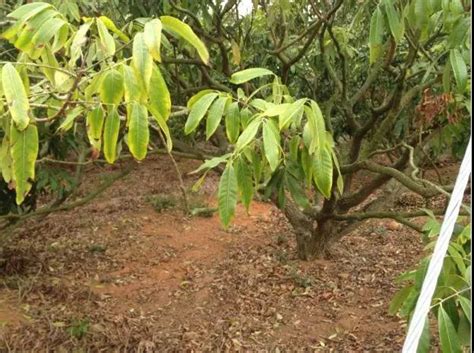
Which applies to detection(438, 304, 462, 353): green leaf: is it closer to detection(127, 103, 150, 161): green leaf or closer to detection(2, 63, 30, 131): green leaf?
detection(127, 103, 150, 161): green leaf

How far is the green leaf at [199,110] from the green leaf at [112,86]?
36 cm

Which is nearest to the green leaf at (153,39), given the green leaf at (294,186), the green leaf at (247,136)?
the green leaf at (247,136)

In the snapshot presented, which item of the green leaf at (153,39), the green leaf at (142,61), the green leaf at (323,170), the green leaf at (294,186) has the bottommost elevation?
the green leaf at (294,186)

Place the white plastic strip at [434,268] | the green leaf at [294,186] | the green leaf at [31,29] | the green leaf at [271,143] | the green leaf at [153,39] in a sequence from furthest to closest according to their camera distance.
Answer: the green leaf at [294,186], the green leaf at [271,143], the green leaf at [31,29], the green leaf at [153,39], the white plastic strip at [434,268]

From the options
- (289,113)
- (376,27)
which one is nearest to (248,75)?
(289,113)

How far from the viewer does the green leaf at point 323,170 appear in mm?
1450

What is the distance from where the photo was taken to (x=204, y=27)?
338 centimetres

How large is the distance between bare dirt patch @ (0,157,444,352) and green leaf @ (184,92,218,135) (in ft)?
7.13

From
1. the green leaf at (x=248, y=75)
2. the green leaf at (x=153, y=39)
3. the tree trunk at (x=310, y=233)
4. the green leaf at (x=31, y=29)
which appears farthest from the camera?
the tree trunk at (x=310, y=233)

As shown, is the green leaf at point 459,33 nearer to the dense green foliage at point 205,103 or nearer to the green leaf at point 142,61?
the dense green foliage at point 205,103

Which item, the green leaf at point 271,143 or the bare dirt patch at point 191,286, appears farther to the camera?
the bare dirt patch at point 191,286

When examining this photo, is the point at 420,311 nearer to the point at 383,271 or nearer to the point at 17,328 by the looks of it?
the point at 17,328

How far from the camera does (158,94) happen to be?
1180mm

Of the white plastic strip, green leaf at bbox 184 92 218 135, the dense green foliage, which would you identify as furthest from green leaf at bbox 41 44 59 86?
the white plastic strip
